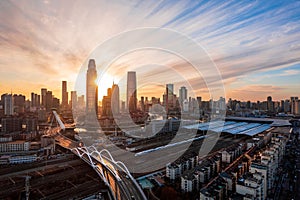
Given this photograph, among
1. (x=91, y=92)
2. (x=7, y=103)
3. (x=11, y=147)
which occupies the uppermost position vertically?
(x=91, y=92)

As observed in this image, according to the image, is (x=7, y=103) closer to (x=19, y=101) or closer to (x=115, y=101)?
(x=19, y=101)

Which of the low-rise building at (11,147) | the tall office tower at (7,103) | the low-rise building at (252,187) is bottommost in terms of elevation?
the low-rise building at (11,147)

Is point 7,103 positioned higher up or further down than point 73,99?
further down

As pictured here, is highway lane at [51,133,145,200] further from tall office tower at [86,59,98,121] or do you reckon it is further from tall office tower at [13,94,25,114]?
tall office tower at [13,94,25,114]

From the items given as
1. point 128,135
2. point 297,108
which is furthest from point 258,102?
point 128,135

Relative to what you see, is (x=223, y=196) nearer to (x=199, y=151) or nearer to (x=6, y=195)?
(x=199, y=151)

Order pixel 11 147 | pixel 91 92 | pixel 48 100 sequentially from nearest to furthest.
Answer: pixel 11 147 → pixel 91 92 → pixel 48 100

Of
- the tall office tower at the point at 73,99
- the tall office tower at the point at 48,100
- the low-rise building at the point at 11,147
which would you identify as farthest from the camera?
the tall office tower at the point at 73,99

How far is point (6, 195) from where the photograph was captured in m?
3.53

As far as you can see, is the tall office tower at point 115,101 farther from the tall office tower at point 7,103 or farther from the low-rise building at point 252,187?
the low-rise building at point 252,187

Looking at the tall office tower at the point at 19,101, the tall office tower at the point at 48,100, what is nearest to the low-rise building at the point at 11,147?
the tall office tower at the point at 19,101

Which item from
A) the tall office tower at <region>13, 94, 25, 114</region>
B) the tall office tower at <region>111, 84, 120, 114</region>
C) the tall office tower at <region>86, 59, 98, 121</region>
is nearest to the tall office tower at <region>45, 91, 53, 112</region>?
the tall office tower at <region>13, 94, 25, 114</region>

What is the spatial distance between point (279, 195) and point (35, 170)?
5543 mm

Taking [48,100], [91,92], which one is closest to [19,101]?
[48,100]
